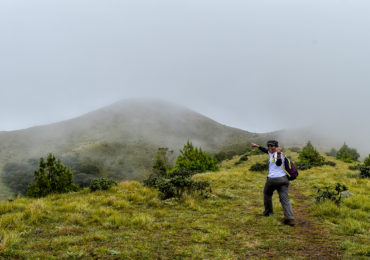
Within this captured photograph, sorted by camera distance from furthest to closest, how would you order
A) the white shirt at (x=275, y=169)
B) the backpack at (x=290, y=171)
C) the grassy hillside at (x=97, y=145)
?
the grassy hillside at (x=97, y=145) → the white shirt at (x=275, y=169) → the backpack at (x=290, y=171)

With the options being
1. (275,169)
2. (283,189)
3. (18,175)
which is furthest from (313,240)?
(18,175)

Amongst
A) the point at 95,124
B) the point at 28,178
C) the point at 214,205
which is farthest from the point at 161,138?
the point at 214,205

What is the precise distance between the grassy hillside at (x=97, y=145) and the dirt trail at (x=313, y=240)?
240ft

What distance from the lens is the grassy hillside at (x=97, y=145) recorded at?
98250mm

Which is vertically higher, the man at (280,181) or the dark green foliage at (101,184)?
the man at (280,181)

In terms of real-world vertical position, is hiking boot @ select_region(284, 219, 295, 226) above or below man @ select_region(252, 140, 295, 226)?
below

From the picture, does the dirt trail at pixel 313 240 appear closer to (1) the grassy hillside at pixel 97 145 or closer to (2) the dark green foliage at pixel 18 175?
(1) the grassy hillside at pixel 97 145

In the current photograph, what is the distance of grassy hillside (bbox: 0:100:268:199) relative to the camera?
9825cm

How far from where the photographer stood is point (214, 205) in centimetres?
953

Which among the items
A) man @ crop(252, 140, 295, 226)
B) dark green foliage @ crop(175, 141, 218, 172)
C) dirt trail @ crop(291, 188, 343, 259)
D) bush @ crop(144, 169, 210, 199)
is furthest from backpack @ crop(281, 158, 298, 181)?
dark green foliage @ crop(175, 141, 218, 172)

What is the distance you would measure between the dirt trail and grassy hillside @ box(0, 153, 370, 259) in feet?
0.04

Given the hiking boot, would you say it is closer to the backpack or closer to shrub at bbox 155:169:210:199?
the backpack

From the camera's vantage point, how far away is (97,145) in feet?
451

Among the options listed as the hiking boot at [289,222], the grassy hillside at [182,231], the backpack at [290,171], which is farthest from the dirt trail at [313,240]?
the backpack at [290,171]
